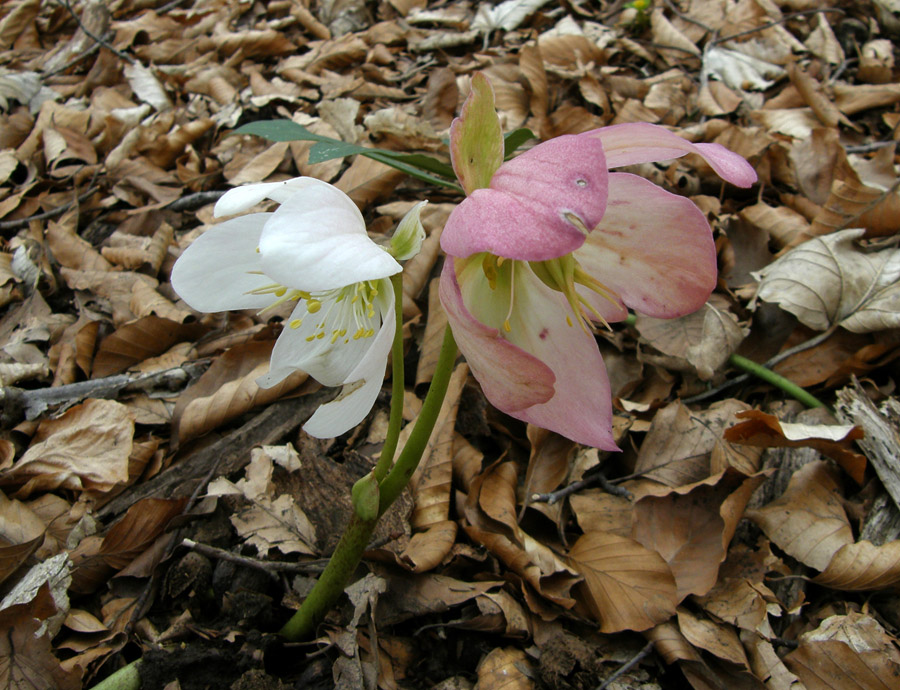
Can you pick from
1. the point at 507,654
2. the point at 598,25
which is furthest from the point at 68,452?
the point at 598,25

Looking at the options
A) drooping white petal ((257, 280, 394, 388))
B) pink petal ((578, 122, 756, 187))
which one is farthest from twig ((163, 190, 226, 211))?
pink petal ((578, 122, 756, 187))

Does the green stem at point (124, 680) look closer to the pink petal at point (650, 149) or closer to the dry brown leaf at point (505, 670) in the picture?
the dry brown leaf at point (505, 670)

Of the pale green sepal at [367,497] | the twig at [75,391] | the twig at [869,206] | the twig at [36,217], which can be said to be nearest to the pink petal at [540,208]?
the pale green sepal at [367,497]

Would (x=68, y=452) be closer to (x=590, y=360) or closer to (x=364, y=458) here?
(x=364, y=458)

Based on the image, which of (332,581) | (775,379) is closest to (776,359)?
(775,379)

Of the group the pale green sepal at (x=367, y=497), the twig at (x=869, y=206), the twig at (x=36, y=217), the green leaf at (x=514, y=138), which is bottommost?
the twig at (x=869, y=206)

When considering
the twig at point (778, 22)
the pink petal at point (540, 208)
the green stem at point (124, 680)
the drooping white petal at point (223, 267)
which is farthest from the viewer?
the twig at point (778, 22)

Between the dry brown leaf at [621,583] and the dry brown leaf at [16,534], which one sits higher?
the dry brown leaf at [16,534]

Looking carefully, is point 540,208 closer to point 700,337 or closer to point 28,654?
point 700,337
